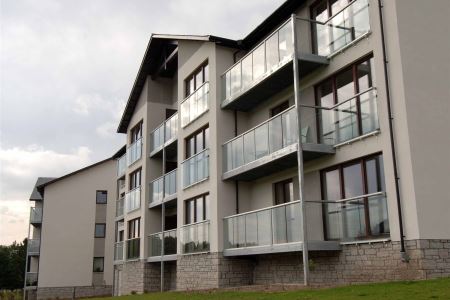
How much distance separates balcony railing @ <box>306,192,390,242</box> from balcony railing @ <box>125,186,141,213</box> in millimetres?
16587

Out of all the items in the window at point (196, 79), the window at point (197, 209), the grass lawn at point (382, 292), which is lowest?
the grass lawn at point (382, 292)

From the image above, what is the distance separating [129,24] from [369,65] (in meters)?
8.31

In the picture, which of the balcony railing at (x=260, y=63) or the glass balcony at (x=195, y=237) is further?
the glass balcony at (x=195, y=237)

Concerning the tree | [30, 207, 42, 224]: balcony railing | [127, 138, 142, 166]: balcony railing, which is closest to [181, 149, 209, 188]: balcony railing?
[127, 138, 142, 166]: balcony railing

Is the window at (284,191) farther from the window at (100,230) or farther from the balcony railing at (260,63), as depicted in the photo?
the window at (100,230)

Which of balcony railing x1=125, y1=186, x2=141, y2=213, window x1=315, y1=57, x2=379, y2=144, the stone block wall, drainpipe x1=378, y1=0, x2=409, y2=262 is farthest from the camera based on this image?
the stone block wall

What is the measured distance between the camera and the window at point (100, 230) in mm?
49559

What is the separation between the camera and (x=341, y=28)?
1589 cm

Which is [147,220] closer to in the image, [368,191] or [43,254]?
[368,191]

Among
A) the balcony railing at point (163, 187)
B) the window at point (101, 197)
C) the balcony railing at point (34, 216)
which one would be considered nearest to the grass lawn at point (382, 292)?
the balcony railing at point (163, 187)

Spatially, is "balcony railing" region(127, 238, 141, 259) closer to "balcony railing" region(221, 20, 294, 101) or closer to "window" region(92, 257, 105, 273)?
"balcony railing" region(221, 20, 294, 101)

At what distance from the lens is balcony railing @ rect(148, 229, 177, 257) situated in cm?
2483

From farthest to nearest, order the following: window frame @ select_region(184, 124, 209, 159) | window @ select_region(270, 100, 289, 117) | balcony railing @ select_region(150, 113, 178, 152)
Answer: balcony railing @ select_region(150, 113, 178, 152), window frame @ select_region(184, 124, 209, 159), window @ select_region(270, 100, 289, 117)

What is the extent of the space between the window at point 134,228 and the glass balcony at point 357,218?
1764cm
